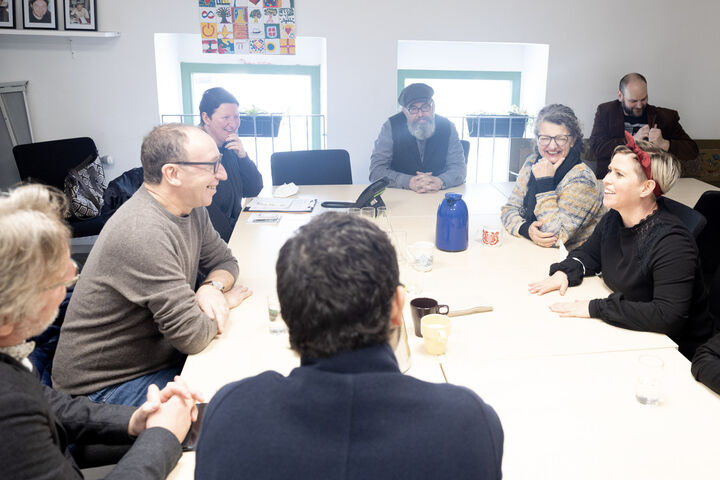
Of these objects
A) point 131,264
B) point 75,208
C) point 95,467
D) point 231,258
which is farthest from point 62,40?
point 95,467

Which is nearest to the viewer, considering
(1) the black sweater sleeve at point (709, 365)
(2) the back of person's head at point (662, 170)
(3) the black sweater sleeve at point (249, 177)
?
(1) the black sweater sleeve at point (709, 365)

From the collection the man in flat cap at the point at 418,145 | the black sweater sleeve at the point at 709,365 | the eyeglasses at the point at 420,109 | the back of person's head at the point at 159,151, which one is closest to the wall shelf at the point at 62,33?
the man in flat cap at the point at 418,145

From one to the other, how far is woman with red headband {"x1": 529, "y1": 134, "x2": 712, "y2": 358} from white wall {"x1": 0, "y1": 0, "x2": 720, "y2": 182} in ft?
10.0

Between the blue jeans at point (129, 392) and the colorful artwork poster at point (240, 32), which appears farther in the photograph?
the colorful artwork poster at point (240, 32)

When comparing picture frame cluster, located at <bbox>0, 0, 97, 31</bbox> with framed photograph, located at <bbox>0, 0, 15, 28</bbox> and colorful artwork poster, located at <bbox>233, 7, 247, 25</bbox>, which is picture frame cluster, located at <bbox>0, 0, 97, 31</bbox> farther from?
colorful artwork poster, located at <bbox>233, 7, 247, 25</bbox>

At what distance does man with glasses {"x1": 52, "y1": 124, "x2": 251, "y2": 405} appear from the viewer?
169 centimetres

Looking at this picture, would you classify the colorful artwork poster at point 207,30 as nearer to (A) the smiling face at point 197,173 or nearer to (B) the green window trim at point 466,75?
(B) the green window trim at point 466,75

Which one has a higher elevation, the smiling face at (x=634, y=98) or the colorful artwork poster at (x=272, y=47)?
the colorful artwork poster at (x=272, y=47)

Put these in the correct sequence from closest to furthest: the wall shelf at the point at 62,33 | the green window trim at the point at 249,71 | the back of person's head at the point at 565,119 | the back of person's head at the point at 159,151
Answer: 1. the back of person's head at the point at 159,151
2. the back of person's head at the point at 565,119
3. the wall shelf at the point at 62,33
4. the green window trim at the point at 249,71

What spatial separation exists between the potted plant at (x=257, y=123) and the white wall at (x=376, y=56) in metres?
0.52

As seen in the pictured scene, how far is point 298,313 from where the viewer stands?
90cm

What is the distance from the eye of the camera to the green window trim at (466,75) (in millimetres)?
5750

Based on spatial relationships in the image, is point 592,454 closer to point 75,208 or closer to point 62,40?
point 75,208

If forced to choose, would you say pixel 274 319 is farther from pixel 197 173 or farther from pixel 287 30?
pixel 287 30
